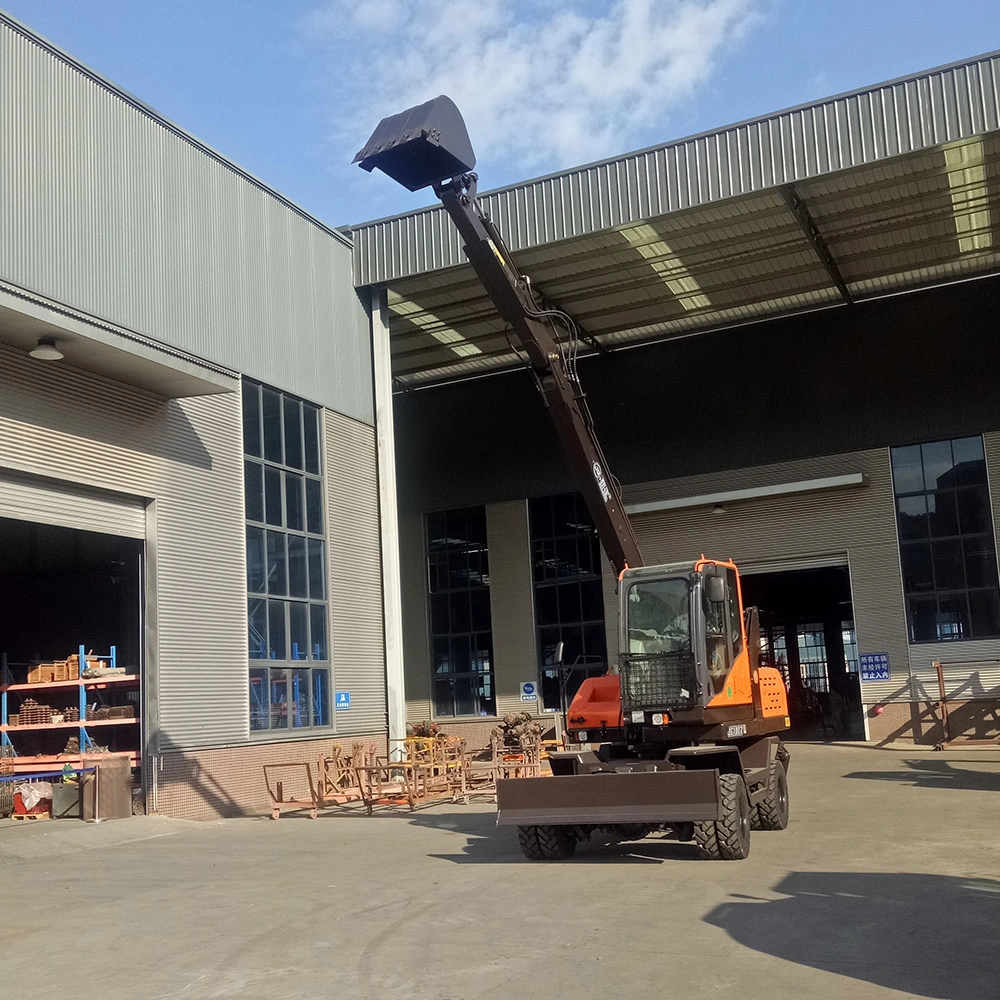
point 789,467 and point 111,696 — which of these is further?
point 789,467

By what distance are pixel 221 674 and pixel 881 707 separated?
54.3 ft

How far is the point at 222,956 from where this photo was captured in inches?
328

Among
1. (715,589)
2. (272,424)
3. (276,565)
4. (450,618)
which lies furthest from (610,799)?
(450,618)

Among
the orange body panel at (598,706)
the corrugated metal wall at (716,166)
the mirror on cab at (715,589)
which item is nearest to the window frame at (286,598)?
the corrugated metal wall at (716,166)

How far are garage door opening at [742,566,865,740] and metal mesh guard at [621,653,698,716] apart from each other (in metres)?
19.8

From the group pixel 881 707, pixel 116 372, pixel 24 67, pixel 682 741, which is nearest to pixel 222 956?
pixel 682 741

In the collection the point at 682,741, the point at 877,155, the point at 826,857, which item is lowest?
the point at 826,857

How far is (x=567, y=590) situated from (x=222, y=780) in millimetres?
14659

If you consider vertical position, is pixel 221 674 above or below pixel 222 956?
above

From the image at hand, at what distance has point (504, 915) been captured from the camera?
9266 mm

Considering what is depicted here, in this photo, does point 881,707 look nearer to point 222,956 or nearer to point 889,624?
point 889,624

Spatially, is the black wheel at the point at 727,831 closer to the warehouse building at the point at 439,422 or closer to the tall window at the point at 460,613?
the warehouse building at the point at 439,422

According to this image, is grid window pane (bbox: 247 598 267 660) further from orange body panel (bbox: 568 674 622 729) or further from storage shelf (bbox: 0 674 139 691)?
orange body panel (bbox: 568 674 622 729)

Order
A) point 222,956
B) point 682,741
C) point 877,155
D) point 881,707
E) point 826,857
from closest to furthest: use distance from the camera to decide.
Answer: point 222,956
point 826,857
point 682,741
point 877,155
point 881,707
